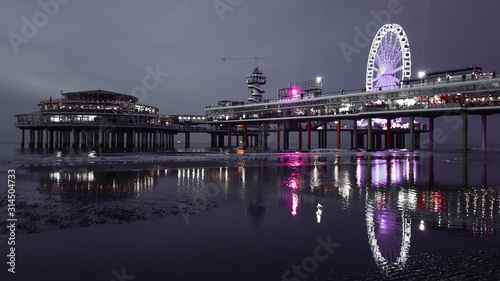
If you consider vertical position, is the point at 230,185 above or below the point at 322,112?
below

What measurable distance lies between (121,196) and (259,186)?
722cm

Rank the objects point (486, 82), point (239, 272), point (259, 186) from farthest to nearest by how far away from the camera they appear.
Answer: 1. point (486, 82)
2. point (259, 186)
3. point (239, 272)

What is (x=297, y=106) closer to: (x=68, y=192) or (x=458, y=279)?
(x=68, y=192)

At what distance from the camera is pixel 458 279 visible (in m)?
5.45

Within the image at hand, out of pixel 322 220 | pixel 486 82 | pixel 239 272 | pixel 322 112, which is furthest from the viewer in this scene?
pixel 322 112

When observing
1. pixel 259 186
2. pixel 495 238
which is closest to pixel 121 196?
pixel 259 186

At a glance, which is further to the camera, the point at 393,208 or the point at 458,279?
the point at 393,208

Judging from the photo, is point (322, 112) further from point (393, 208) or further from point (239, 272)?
point (239, 272)

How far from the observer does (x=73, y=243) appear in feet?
24.6
